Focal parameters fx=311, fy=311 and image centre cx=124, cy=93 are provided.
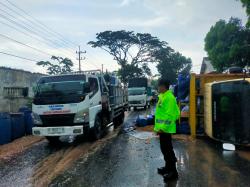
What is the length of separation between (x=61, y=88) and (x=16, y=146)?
2.56 m

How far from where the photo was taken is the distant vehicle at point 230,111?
→ 26.9 feet

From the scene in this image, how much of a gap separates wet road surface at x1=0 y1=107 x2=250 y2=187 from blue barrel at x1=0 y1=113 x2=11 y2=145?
4.68ft

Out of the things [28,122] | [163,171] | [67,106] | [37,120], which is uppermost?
[67,106]

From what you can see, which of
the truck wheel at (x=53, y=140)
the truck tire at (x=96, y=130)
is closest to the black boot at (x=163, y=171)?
the truck tire at (x=96, y=130)

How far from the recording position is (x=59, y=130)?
32.5ft

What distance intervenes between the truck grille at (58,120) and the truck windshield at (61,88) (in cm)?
73

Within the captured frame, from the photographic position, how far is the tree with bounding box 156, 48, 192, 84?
50.2 metres

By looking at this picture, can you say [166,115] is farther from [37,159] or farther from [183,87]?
[183,87]

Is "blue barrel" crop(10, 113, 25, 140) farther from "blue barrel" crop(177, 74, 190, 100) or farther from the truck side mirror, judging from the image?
"blue barrel" crop(177, 74, 190, 100)

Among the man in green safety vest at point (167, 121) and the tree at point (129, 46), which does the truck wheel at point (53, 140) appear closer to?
the man in green safety vest at point (167, 121)

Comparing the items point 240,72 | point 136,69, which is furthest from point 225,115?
point 136,69

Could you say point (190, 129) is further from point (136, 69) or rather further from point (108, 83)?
point (136, 69)

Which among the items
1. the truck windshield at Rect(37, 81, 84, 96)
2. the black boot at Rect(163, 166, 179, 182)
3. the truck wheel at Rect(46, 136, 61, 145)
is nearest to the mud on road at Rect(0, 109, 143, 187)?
the truck wheel at Rect(46, 136, 61, 145)

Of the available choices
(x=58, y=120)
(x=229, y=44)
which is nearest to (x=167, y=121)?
(x=58, y=120)
